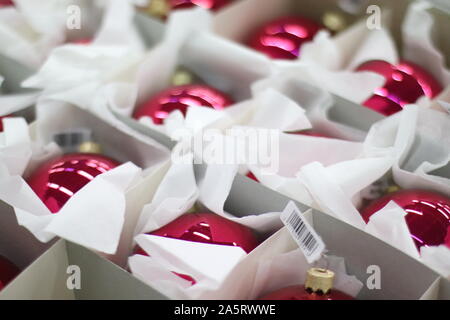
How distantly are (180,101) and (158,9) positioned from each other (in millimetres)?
372

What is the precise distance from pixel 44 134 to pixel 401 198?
0.54m

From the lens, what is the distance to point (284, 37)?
4.33ft

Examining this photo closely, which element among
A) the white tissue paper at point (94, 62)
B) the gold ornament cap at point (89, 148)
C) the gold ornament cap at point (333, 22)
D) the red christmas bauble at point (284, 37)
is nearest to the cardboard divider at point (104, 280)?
the gold ornament cap at point (89, 148)

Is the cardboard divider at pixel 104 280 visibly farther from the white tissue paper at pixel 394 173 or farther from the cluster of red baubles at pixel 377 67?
the cluster of red baubles at pixel 377 67

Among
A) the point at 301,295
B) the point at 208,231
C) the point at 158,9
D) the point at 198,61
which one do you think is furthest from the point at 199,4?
the point at 301,295

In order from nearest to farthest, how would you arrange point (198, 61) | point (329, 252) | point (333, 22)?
point (329, 252)
point (198, 61)
point (333, 22)

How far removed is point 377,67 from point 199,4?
0.43 metres

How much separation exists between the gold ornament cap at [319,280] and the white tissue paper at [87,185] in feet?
0.75

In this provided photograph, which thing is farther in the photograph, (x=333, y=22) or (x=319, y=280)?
(x=333, y=22)

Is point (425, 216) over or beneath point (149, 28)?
beneath

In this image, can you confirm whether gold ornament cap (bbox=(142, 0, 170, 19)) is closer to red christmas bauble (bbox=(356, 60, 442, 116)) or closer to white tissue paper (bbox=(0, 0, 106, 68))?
white tissue paper (bbox=(0, 0, 106, 68))

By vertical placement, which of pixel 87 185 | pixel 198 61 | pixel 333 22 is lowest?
pixel 87 185

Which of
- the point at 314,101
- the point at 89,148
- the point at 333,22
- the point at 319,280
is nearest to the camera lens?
the point at 319,280

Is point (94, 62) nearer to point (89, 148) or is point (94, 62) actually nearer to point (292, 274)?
point (89, 148)
